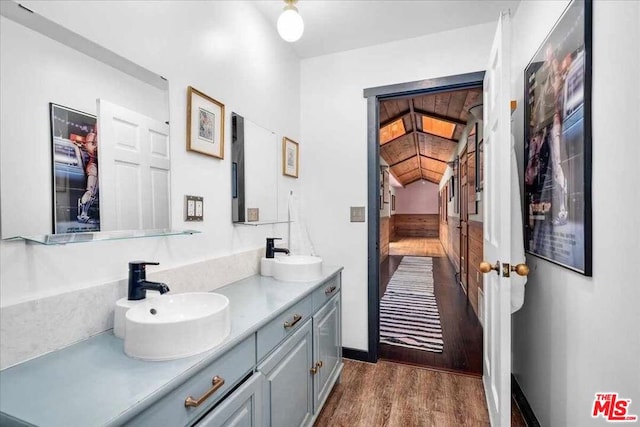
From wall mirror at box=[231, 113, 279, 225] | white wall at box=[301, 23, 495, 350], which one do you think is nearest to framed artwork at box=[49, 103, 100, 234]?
wall mirror at box=[231, 113, 279, 225]

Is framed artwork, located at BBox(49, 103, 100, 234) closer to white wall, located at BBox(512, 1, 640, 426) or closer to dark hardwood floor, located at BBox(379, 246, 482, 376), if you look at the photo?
white wall, located at BBox(512, 1, 640, 426)

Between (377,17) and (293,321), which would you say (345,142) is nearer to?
(377,17)


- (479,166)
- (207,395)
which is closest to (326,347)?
(207,395)

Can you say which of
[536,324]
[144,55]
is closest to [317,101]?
[144,55]

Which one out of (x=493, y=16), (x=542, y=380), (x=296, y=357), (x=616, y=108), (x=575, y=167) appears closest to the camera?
(x=616, y=108)

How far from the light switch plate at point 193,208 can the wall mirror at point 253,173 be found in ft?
0.82

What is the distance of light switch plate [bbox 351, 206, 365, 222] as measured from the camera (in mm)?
2348

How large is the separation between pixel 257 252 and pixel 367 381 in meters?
1.17

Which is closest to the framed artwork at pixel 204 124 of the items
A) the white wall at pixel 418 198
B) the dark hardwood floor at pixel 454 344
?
the dark hardwood floor at pixel 454 344

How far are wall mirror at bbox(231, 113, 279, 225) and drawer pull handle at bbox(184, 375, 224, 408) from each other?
0.96 m

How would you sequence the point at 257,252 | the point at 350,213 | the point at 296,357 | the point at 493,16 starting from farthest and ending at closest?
the point at 350,213, the point at 493,16, the point at 257,252, the point at 296,357

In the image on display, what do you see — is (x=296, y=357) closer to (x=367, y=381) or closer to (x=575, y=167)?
(x=367, y=381)

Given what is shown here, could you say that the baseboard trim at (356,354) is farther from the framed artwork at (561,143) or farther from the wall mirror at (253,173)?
the framed artwork at (561,143)

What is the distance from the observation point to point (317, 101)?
249 centimetres
